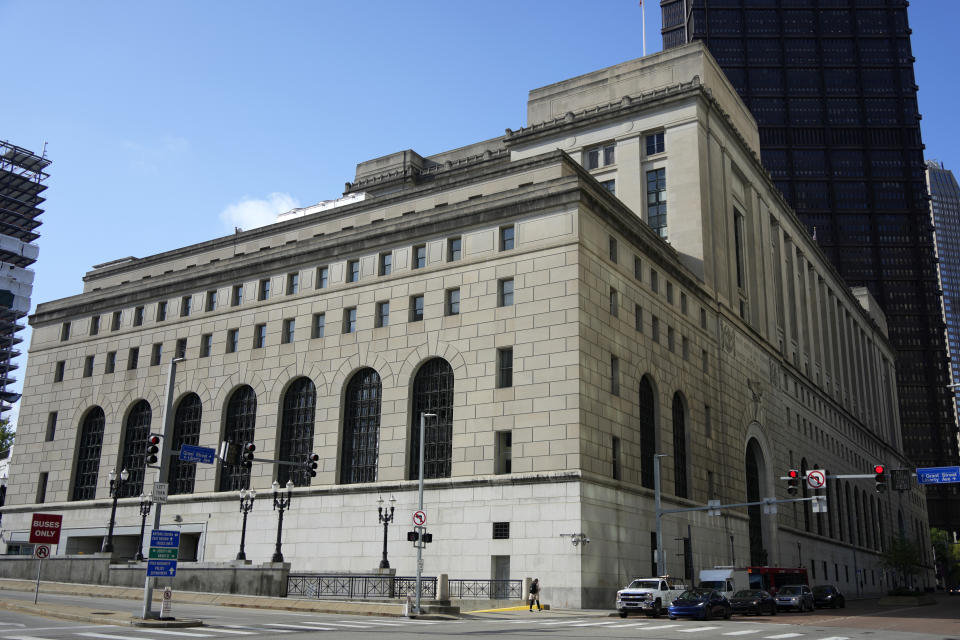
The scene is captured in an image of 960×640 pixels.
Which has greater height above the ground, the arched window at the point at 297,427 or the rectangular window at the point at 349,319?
the rectangular window at the point at 349,319

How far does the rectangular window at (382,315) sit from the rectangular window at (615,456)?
17.6 meters

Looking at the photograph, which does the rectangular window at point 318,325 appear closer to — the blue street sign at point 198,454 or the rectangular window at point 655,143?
the blue street sign at point 198,454

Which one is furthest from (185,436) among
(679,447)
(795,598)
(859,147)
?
(859,147)

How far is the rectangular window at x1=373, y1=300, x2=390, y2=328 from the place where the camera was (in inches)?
2350

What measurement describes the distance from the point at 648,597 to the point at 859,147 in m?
173

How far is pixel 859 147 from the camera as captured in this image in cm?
18812

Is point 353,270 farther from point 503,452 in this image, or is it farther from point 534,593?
point 534,593

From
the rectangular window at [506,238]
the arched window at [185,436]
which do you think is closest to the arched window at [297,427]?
the arched window at [185,436]

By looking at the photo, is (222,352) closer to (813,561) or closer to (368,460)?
(368,460)

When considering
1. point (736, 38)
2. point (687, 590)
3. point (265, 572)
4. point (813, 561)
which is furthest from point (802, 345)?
point (736, 38)

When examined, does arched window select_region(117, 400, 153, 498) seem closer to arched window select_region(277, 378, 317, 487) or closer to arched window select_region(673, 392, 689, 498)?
arched window select_region(277, 378, 317, 487)

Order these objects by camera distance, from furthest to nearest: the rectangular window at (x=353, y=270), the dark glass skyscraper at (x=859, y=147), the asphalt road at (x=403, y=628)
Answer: the dark glass skyscraper at (x=859, y=147), the rectangular window at (x=353, y=270), the asphalt road at (x=403, y=628)

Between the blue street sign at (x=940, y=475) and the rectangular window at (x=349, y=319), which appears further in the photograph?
the rectangular window at (x=349, y=319)

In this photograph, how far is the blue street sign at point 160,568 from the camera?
97.7ft
